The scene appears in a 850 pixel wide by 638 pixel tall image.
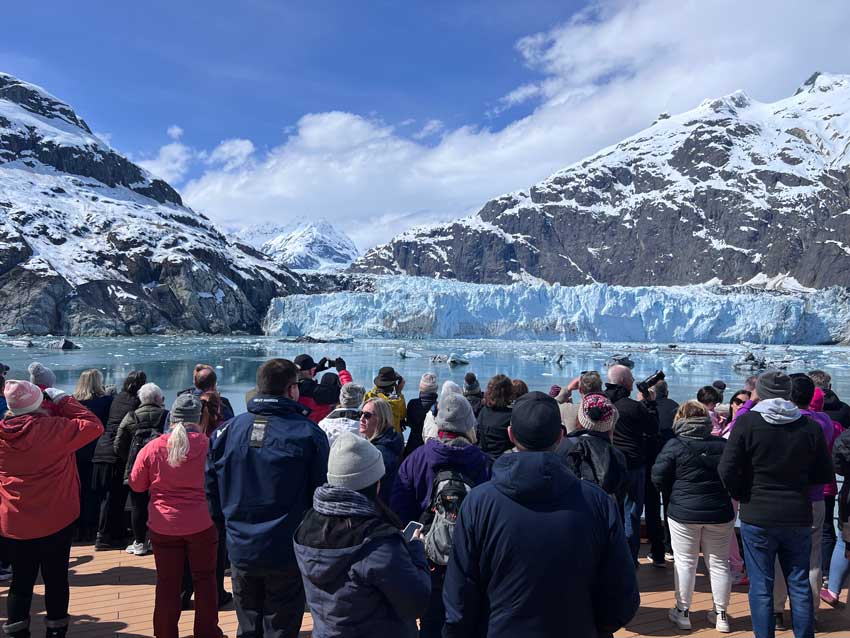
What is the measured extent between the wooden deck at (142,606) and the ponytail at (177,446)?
3.26 ft

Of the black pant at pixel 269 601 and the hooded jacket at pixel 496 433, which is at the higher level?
the hooded jacket at pixel 496 433

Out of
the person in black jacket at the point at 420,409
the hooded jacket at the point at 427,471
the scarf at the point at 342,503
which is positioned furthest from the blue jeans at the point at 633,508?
the scarf at the point at 342,503

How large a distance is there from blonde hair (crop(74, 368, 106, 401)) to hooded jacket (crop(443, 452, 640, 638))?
151 inches

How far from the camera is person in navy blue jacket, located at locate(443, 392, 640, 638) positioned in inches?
68.2

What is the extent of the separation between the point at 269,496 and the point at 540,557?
4.13 feet

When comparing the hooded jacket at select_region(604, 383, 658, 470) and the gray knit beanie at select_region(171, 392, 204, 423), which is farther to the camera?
the hooded jacket at select_region(604, 383, 658, 470)

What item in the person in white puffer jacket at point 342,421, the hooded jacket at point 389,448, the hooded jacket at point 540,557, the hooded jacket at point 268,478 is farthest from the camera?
the person in white puffer jacket at point 342,421

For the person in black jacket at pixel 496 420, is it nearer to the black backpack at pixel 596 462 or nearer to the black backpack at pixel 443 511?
the black backpack at pixel 596 462

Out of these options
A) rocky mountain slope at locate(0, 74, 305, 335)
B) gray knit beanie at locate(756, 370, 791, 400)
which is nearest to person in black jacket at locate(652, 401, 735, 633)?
gray knit beanie at locate(756, 370, 791, 400)

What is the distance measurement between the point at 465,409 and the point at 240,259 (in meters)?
84.7

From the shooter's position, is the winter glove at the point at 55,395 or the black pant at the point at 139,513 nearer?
the winter glove at the point at 55,395

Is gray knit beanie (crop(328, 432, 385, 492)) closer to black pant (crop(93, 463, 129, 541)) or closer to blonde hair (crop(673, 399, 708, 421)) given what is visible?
blonde hair (crop(673, 399, 708, 421))

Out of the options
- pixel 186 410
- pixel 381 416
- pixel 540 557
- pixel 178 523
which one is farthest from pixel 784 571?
pixel 186 410

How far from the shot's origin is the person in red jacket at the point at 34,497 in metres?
2.91
